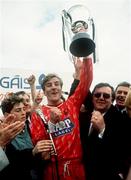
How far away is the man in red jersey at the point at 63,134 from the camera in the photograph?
241 centimetres

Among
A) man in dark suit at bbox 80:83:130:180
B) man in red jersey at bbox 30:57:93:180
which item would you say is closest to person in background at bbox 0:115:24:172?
man in red jersey at bbox 30:57:93:180

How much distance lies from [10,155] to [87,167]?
48cm

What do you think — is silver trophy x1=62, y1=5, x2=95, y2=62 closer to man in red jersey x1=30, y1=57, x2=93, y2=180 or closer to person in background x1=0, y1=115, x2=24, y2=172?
man in red jersey x1=30, y1=57, x2=93, y2=180

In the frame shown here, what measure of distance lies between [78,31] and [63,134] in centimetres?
65

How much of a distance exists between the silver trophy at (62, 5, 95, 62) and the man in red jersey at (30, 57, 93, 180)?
0.16 metres

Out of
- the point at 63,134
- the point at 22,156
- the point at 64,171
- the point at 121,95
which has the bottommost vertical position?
the point at 64,171

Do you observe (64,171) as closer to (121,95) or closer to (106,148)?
(106,148)

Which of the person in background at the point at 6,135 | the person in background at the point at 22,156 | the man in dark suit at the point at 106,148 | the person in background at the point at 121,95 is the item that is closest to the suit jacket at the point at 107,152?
the man in dark suit at the point at 106,148

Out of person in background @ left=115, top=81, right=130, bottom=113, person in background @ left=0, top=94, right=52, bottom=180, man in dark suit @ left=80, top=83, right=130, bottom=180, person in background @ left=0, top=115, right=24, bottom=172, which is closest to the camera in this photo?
person in background @ left=0, top=115, right=24, bottom=172

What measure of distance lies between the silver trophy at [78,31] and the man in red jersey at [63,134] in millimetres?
159

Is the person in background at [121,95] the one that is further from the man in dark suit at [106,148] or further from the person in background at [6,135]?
the person in background at [6,135]

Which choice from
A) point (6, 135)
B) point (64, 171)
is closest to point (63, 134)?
point (64, 171)

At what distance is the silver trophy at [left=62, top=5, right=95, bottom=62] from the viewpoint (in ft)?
7.93

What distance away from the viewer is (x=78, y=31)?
2508 millimetres
